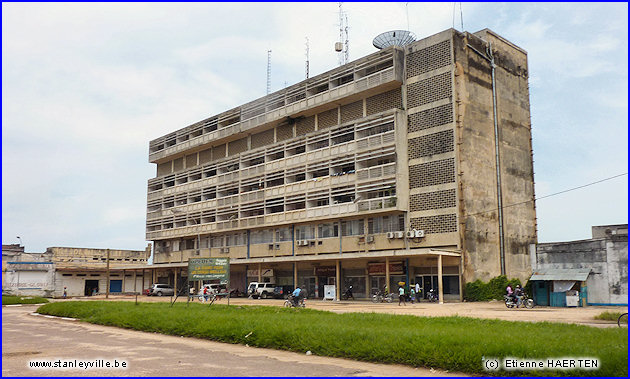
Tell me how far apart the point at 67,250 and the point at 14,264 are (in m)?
17.5

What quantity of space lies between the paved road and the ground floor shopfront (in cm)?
2523

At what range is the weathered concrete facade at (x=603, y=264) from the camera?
35906mm

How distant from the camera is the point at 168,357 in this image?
1341 cm

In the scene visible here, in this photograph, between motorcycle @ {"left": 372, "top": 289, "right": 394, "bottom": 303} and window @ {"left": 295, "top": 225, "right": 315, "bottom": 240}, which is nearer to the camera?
motorcycle @ {"left": 372, "top": 289, "right": 394, "bottom": 303}

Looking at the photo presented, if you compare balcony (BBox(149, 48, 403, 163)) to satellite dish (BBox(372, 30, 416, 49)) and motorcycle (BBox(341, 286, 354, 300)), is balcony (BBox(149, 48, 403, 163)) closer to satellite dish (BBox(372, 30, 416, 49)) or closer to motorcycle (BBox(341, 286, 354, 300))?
satellite dish (BBox(372, 30, 416, 49))

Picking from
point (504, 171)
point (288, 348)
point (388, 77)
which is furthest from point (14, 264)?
point (288, 348)

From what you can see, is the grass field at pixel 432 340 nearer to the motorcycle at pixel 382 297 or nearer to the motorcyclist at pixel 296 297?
the motorcyclist at pixel 296 297

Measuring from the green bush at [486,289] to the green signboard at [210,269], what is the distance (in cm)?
1878

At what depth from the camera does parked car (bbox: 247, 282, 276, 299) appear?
51.9m

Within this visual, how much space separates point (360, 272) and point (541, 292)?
14.6m

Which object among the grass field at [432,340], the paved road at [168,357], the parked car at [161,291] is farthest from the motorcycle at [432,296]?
the parked car at [161,291]

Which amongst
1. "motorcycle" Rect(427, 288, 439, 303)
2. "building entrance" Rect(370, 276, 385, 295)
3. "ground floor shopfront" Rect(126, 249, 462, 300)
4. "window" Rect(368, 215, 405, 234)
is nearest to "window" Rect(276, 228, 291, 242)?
"ground floor shopfront" Rect(126, 249, 462, 300)

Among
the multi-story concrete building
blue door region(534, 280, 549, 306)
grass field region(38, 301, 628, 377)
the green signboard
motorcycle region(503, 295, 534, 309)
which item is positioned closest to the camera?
grass field region(38, 301, 628, 377)

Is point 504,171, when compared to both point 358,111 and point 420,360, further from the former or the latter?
point 420,360
